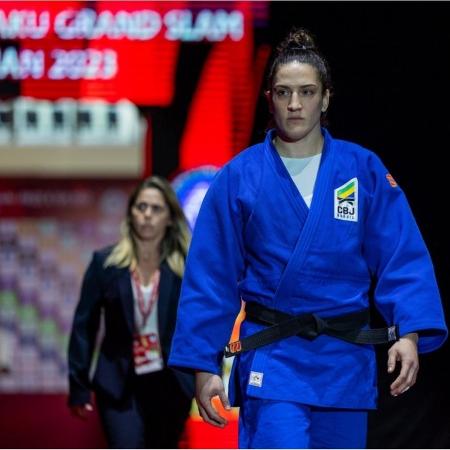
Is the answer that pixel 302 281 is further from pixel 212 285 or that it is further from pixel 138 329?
pixel 138 329

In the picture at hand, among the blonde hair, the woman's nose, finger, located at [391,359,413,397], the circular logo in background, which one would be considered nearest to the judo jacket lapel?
the woman's nose

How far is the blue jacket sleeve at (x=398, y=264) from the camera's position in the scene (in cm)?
286

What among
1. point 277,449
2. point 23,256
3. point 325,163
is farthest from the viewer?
point 23,256

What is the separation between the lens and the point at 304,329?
2.82m

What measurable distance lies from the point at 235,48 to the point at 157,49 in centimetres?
40

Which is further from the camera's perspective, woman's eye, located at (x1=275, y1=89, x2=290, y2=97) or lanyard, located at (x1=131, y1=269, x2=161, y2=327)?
lanyard, located at (x1=131, y1=269, x2=161, y2=327)

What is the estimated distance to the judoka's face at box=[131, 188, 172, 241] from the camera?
15.5ft

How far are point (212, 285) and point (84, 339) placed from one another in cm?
197

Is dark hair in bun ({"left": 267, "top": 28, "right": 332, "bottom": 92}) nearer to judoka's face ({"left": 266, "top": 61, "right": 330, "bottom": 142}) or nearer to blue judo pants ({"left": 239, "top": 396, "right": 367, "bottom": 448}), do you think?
judoka's face ({"left": 266, "top": 61, "right": 330, "bottom": 142})

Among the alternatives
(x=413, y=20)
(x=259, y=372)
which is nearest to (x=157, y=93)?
(x=413, y=20)

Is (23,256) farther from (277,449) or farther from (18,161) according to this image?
(277,449)

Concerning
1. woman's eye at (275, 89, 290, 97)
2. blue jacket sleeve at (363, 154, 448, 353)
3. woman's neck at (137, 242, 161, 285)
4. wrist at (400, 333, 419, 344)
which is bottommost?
woman's neck at (137, 242, 161, 285)

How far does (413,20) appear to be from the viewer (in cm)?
529

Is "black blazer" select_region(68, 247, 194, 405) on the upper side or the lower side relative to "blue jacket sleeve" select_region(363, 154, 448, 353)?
lower
